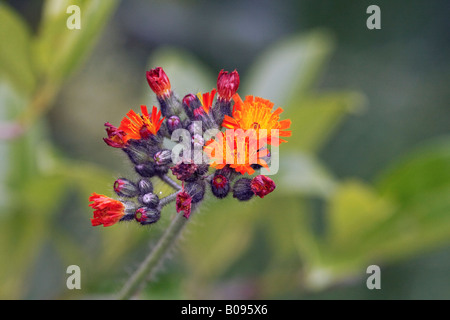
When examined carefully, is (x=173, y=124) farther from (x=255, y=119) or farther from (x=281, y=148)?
(x=281, y=148)

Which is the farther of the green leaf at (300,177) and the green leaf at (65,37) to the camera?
the green leaf at (300,177)

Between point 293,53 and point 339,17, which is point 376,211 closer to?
point 293,53

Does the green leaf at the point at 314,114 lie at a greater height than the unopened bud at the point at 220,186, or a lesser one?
greater

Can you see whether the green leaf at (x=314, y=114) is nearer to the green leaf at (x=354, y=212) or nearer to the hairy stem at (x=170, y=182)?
the green leaf at (x=354, y=212)

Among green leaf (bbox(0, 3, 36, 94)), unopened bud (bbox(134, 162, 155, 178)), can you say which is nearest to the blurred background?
green leaf (bbox(0, 3, 36, 94))

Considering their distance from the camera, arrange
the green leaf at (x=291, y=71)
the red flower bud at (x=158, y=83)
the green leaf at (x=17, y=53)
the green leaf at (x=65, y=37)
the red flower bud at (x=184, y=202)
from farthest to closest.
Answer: the green leaf at (x=291, y=71) → the green leaf at (x=17, y=53) → the green leaf at (x=65, y=37) → the red flower bud at (x=158, y=83) → the red flower bud at (x=184, y=202)

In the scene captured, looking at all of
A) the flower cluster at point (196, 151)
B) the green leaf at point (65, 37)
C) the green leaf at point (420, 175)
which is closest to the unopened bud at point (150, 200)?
the flower cluster at point (196, 151)
